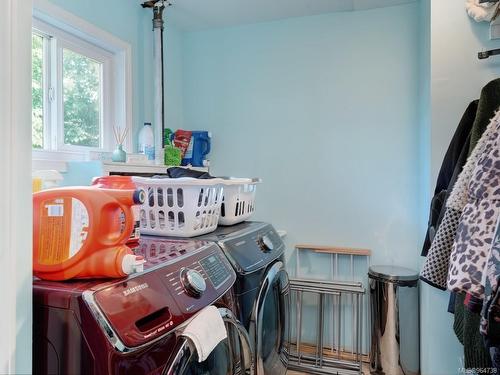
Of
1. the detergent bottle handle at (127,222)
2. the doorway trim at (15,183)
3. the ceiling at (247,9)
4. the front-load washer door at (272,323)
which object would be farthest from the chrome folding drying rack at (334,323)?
the doorway trim at (15,183)

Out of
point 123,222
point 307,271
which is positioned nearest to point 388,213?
point 307,271

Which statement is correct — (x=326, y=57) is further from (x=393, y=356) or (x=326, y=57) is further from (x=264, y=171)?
(x=393, y=356)

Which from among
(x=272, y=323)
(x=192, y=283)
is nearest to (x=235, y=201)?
(x=272, y=323)

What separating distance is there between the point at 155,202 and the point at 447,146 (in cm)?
143

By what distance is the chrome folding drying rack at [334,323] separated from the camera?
238 centimetres

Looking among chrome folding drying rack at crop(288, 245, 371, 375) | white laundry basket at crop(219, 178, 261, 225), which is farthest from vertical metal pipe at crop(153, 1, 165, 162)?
chrome folding drying rack at crop(288, 245, 371, 375)

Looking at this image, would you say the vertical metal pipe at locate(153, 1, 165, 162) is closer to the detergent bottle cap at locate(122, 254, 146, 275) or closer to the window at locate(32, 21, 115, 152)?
the window at locate(32, 21, 115, 152)

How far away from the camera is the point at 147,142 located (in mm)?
2350

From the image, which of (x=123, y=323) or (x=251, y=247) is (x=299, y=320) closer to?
(x=251, y=247)

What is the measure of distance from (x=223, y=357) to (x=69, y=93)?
1779 mm

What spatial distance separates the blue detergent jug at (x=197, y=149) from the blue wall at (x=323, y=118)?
0.40 ft

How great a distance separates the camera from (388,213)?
2494 mm

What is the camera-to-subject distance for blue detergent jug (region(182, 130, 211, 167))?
2766 mm

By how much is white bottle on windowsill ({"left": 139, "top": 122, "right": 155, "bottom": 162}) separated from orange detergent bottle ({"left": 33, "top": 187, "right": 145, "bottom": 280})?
1571 millimetres
